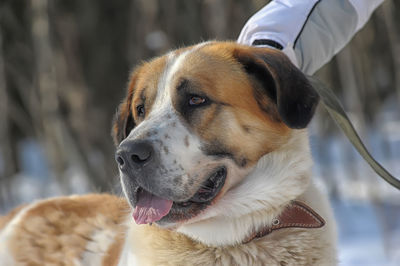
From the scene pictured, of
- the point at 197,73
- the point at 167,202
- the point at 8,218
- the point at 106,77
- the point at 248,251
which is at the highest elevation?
the point at 197,73

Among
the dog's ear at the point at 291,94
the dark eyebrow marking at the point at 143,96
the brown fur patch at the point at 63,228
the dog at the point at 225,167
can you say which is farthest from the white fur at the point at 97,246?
the dog's ear at the point at 291,94

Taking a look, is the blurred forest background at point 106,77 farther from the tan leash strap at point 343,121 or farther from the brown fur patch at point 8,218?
the tan leash strap at point 343,121

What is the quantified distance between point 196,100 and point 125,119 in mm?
582

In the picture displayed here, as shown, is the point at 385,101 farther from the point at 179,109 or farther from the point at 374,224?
the point at 179,109

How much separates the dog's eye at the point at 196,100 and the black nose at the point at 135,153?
35cm

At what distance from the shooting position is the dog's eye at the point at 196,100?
2627 millimetres

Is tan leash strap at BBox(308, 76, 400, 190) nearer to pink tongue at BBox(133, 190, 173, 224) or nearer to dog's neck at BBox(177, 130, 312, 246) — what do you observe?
dog's neck at BBox(177, 130, 312, 246)

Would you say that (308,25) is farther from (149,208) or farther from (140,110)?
(149,208)

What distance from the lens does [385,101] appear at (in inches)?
602

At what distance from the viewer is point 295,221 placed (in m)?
2.60

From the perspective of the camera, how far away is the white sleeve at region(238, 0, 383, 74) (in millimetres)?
3158

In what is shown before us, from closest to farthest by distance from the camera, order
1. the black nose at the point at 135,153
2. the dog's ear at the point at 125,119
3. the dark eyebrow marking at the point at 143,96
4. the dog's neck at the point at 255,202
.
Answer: the black nose at the point at 135,153
the dog's neck at the point at 255,202
the dark eyebrow marking at the point at 143,96
the dog's ear at the point at 125,119

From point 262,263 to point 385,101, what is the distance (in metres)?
13.6

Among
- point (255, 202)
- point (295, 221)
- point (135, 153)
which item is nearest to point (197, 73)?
point (135, 153)
